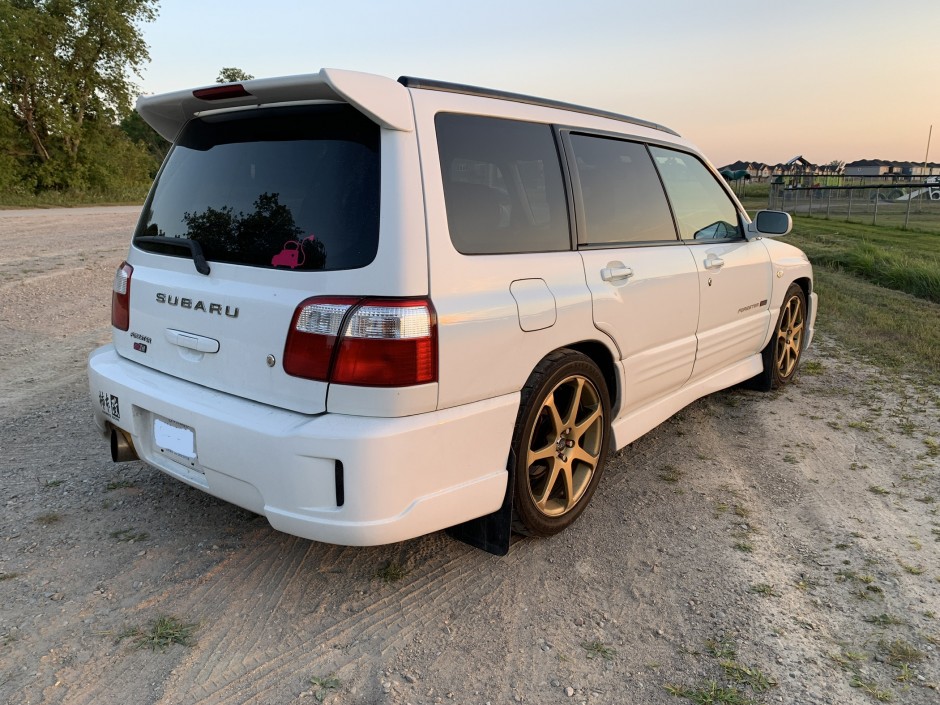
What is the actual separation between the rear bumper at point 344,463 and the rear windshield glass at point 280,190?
0.55 m

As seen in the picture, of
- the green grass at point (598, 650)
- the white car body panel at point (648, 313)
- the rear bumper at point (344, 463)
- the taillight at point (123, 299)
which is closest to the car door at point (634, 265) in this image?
the white car body panel at point (648, 313)

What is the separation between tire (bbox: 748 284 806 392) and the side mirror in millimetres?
741

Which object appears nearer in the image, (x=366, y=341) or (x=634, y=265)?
(x=366, y=341)

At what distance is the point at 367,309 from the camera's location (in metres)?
2.35

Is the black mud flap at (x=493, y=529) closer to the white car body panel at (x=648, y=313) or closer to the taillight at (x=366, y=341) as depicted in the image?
the taillight at (x=366, y=341)

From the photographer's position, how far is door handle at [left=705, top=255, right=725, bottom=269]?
409 centimetres

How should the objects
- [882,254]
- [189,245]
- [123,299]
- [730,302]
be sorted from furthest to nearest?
1. [882,254]
2. [730,302]
3. [123,299]
4. [189,245]

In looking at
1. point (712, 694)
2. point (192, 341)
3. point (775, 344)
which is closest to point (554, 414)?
point (712, 694)

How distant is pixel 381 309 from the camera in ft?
7.71

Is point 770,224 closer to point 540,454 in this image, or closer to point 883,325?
point 540,454

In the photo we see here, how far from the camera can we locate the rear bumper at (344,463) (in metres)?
2.33

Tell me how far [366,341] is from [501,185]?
3.18 feet

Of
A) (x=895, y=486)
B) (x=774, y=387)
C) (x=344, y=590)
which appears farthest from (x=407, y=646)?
(x=774, y=387)

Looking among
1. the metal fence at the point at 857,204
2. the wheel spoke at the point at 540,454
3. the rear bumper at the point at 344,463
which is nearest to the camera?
the rear bumper at the point at 344,463
